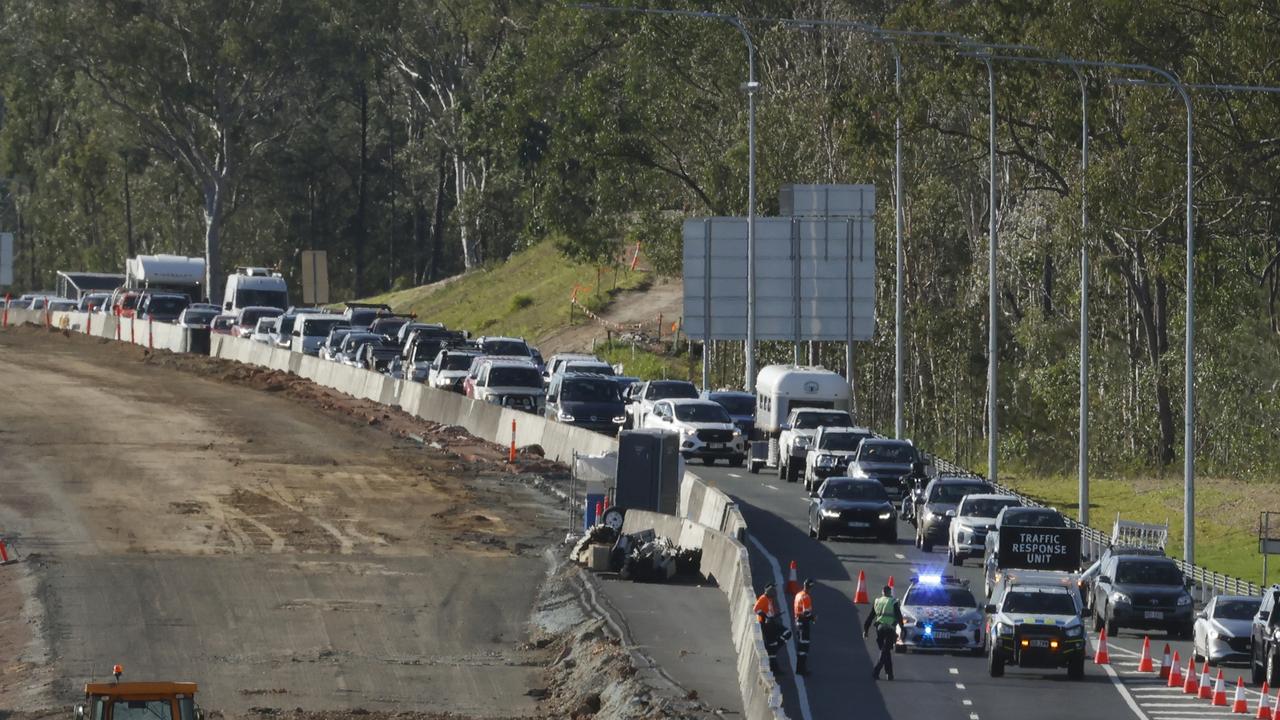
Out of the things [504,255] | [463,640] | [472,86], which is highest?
[472,86]

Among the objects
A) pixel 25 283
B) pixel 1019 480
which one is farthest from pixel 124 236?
pixel 1019 480

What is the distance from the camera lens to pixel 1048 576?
105 feet

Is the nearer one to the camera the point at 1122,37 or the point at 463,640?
the point at 463,640

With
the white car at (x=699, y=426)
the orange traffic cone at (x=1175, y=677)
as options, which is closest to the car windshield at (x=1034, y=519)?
the orange traffic cone at (x=1175, y=677)

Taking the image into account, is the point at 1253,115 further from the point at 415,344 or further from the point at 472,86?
the point at 472,86

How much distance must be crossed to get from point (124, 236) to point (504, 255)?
107ft

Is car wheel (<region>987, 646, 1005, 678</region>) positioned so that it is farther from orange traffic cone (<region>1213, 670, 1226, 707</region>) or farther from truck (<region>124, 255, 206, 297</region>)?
truck (<region>124, 255, 206, 297</region>)

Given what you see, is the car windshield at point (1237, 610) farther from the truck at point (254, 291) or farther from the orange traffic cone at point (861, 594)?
the truck at point (254, 291)

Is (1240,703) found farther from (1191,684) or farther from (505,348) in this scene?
(505,348)

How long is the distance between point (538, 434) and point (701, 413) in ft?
13.2

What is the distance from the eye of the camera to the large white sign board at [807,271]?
6825cm

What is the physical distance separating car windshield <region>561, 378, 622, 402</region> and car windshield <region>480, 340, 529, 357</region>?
10.3m

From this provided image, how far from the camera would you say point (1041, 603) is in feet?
98.9

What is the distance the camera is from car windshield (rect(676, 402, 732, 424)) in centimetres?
5406
